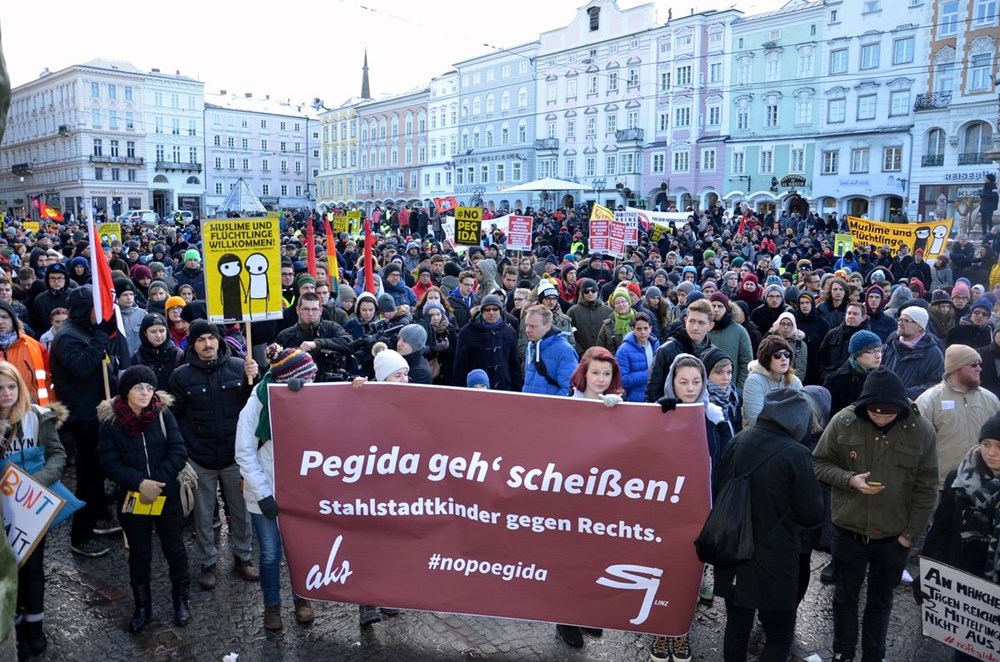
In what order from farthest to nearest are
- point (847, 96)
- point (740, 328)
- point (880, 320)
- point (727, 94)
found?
point (727, 94)
point (847, 96)
point (880, 320)
point (740, 328)

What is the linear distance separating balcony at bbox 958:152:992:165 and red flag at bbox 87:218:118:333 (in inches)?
1679

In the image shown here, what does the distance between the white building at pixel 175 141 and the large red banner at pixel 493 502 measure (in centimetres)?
9052

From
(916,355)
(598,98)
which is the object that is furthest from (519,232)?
(598,98)

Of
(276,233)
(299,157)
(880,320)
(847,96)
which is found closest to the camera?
(276,233)

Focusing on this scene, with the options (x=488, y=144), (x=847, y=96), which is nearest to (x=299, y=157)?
(x=488, y=144)

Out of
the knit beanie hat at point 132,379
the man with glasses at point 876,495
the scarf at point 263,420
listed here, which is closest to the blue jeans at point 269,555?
the scarf at point 263,420

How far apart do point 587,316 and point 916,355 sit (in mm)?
3600

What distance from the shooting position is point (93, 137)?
8431 cm

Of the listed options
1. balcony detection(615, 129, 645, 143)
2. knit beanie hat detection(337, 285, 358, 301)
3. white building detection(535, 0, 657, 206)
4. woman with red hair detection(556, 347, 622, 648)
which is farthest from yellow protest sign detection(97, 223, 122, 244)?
balcony detection(615, 129, 645, 143)

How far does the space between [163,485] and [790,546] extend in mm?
3783

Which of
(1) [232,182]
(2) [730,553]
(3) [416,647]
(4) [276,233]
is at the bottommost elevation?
(3) [416,647]

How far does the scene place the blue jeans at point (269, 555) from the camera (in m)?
4.91

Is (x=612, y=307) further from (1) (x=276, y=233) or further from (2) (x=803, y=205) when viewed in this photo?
(2) (x=803, y=205)

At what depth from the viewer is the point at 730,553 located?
3.93 metres
